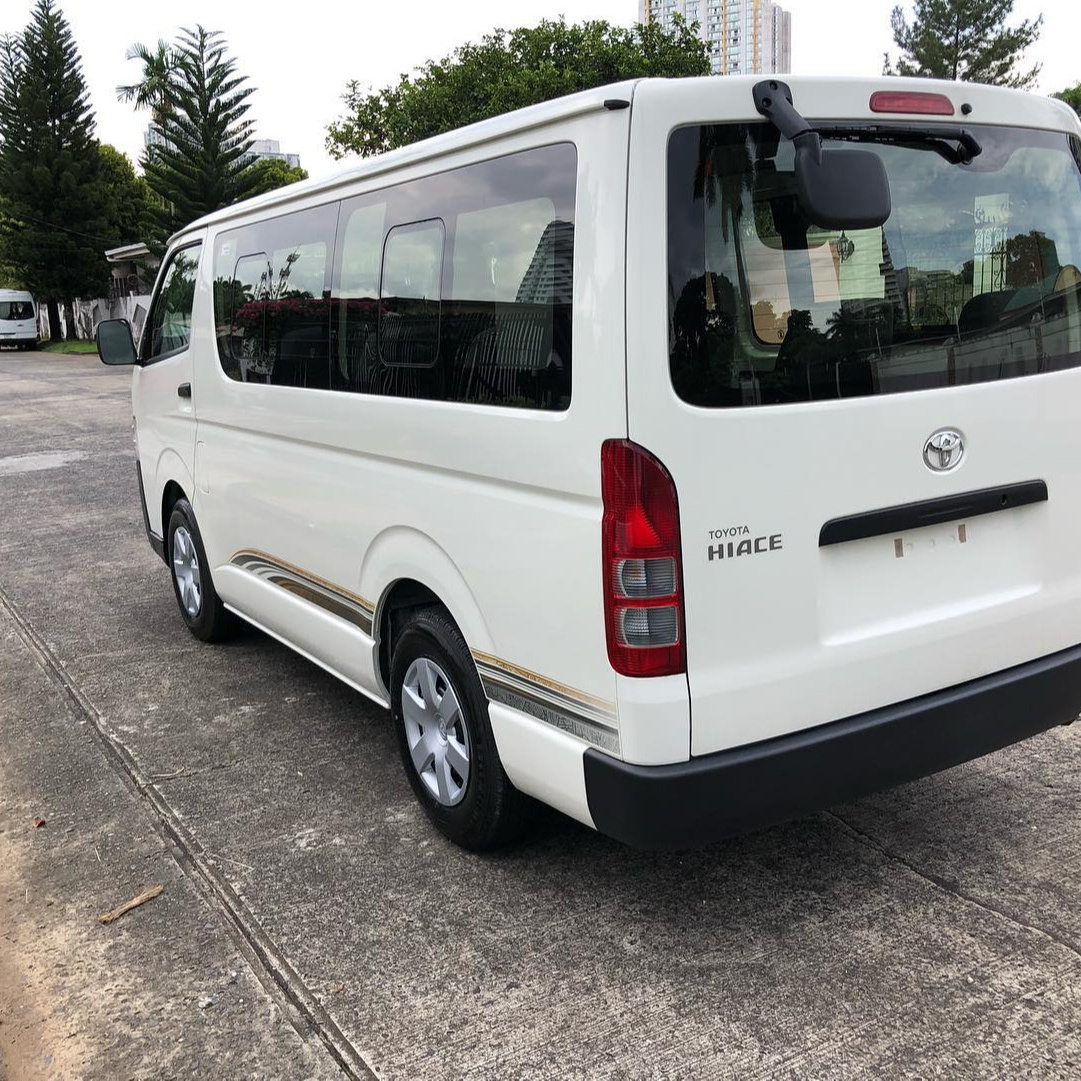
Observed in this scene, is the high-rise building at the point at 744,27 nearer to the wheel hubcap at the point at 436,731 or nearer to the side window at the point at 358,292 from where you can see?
the side window at the point at 358,292

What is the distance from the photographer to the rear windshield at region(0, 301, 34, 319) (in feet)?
153

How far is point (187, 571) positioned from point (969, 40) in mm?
48973

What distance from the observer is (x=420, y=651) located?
11.3 feet

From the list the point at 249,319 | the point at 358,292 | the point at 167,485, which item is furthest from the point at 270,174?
the point at 358,292

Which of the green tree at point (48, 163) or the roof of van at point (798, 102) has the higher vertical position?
the green tree at point (48, 163)

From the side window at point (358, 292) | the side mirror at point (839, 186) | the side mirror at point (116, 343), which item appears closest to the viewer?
the side mirror at point (839, 186)

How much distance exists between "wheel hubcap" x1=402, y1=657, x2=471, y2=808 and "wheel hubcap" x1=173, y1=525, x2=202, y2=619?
90.4 inches

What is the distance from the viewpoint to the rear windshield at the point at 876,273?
2.54 meters

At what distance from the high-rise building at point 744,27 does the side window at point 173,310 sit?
58174mm

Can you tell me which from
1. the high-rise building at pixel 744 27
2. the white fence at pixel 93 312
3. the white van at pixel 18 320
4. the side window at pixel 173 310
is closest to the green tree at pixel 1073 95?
the high-rise building at pixel 744 27

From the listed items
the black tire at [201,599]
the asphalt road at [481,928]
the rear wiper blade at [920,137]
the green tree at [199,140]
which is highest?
the green tree at [199,140]

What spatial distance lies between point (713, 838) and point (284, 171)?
60769mm

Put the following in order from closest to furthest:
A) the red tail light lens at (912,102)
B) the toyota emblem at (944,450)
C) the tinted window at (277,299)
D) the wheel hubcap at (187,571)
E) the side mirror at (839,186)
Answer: the side mirror at (839,186) → the red tail light lens at (912,102) → the toyota emblem at (944,450) → the tinted window at (277,299) → the wheel hubcap at (187,571)

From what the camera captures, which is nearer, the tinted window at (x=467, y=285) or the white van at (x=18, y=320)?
the tinted window at (x=467, y=285)
